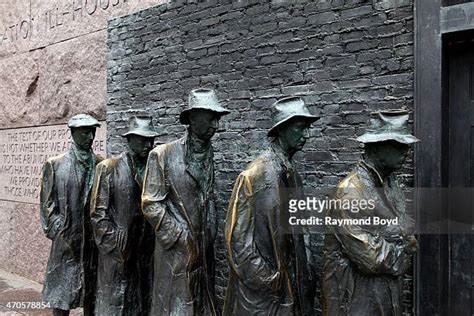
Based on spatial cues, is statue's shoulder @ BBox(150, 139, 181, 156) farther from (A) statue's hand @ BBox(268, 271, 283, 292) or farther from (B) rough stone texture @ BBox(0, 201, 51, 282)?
(B) rough stone texture @ BBox(0, 201, 51, 282)

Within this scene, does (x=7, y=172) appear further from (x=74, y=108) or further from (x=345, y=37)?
(x=345, y=37)

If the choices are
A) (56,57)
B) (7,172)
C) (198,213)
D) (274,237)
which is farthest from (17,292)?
(274,237)

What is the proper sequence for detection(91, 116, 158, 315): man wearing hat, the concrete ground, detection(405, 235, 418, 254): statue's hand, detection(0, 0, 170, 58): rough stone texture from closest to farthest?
detection(405, 235, 418, 254): statue's hand < detection(91, 116, 158, 315): man wearing hat < the concrete ground < detection(0, 0, 170, 58): rough stone texture

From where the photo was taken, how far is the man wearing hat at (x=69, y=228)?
16.9 ft

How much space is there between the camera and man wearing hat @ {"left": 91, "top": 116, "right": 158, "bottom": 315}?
4.75m

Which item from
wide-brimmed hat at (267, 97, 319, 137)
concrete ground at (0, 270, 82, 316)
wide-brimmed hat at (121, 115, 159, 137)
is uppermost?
wide-brimmed hat at (121, 115, 159, 137)

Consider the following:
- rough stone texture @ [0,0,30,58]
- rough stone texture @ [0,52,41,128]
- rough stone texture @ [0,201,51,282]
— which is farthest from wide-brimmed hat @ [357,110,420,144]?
rough stone texture @ [0,0,30,58]

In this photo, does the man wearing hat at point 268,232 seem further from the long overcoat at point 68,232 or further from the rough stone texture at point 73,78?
the rough stone texture at point 73,78

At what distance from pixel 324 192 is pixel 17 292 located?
4.79m

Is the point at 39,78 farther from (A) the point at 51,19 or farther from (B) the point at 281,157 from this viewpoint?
(B) the point at 281,157

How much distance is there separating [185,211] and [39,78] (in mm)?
5378

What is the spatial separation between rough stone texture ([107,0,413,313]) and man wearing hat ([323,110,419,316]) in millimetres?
902

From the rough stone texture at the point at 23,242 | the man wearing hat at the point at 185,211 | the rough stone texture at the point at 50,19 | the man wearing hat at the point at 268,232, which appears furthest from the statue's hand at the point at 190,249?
the rough stone texture at the point at 23,242

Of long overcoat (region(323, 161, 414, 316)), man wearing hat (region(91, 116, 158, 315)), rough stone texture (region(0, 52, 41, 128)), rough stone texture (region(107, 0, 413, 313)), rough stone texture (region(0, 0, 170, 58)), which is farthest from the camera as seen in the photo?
rough stone texture (region(0, 52, 41, 128))
